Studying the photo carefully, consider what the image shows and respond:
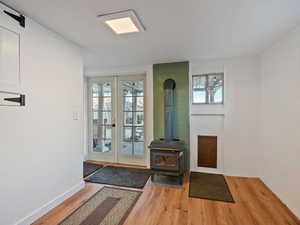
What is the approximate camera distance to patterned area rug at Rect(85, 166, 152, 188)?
2891mm

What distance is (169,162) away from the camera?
291 cm

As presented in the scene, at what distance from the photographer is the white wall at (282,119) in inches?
80.0

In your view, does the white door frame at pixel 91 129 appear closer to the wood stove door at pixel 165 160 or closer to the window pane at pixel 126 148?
the window pane at pixel 126 148

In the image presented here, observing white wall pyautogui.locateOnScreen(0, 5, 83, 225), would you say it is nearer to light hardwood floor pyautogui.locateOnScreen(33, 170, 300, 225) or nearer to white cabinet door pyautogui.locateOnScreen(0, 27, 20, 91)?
white cabinet door pyautogui.locateOnScreen(0, 27, 20, 91)

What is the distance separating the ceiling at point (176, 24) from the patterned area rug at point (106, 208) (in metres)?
2.36

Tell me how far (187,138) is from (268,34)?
220cm

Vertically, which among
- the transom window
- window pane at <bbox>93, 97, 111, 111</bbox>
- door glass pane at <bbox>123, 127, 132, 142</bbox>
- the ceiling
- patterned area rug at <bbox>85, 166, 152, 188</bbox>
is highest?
the ceiling

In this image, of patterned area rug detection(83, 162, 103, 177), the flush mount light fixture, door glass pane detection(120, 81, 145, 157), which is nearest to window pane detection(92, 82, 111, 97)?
door glass pane detection(120, 81, 145, 157)

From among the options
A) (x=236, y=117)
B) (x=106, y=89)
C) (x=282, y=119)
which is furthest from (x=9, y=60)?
(x=236, y=117)

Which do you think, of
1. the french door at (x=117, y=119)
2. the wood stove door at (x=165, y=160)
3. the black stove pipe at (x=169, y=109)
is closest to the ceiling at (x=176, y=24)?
the black stove pipe at (x=169, y=109)

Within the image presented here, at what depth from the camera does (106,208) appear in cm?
215

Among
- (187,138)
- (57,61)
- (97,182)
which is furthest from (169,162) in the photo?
(57,61)

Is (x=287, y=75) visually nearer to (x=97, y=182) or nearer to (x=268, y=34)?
(x=268, y=34)

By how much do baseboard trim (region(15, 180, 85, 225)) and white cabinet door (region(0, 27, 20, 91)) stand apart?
1.43m
